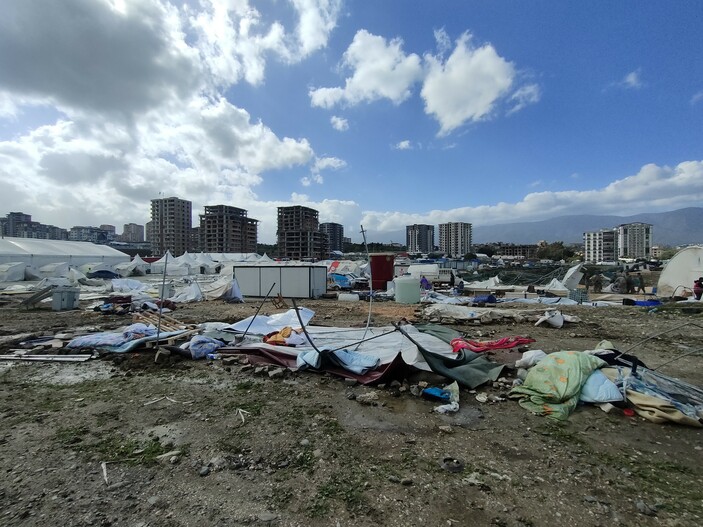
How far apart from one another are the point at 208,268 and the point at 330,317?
4889 centimetres

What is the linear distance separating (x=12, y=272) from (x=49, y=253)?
11.4 meters

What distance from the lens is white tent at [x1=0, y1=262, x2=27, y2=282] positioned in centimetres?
3522

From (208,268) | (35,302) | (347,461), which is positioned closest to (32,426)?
(347,461)

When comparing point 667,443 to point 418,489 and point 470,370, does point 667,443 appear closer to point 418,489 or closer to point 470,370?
point 470,370

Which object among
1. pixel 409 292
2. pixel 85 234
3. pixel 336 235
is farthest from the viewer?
pixel 85 234

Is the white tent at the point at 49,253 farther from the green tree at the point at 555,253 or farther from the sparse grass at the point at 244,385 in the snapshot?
the green tree at the point at 555,253

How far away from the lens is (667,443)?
14.0ft

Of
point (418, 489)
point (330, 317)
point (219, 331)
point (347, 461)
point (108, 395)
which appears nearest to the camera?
point (418, 489)

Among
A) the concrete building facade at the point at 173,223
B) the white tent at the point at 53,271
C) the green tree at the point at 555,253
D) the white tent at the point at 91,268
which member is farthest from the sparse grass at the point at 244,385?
the green tree at the point at 555,253

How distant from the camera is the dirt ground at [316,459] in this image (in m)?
3.09

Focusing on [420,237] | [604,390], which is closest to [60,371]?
[604,390]

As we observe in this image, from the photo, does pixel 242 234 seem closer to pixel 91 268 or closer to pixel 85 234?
pixel 91 268

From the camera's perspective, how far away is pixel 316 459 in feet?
12.9

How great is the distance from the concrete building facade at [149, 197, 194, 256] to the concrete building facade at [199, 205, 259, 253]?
4652 millimetres
